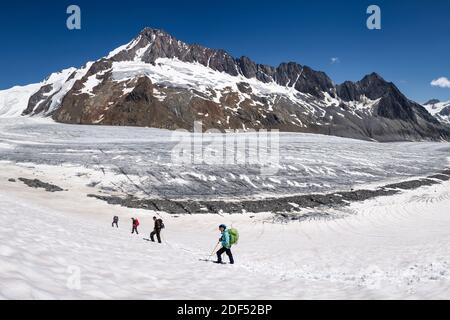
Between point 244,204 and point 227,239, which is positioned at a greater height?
point 227,239

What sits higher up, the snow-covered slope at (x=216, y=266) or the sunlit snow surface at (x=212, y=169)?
the sunlit snow surface at (x=212, y=169)

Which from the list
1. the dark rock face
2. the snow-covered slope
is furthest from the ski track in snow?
the dark rock face

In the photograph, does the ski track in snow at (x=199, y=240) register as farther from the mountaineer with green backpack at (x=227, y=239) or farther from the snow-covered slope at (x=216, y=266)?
the mountaineer with green backpack at (x=227, y=239)

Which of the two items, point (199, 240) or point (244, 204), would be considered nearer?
point (199, 240)

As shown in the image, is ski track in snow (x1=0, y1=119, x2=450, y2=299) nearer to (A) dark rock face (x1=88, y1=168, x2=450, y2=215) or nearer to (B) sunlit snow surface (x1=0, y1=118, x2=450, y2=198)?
(B) sunlit snow surface (x1=0, y1=118, x2=450, y2=198)

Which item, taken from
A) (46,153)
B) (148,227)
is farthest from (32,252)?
(46,153)

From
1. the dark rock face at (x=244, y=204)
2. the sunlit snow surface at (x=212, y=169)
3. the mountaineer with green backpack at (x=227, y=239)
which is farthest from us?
the sunlit snow surface at (x=212, y=169)


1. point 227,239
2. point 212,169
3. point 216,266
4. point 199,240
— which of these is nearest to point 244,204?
point 212,169

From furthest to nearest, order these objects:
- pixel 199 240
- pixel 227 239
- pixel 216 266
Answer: pixel 199 240, pixel 227 239, pixel 216 266

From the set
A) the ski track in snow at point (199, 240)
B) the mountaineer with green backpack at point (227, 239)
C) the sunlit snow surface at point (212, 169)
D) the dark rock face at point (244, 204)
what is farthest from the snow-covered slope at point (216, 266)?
the sunlit snow surface at point (212, 169)

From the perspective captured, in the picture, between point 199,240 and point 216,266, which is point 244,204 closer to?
point 199,240
